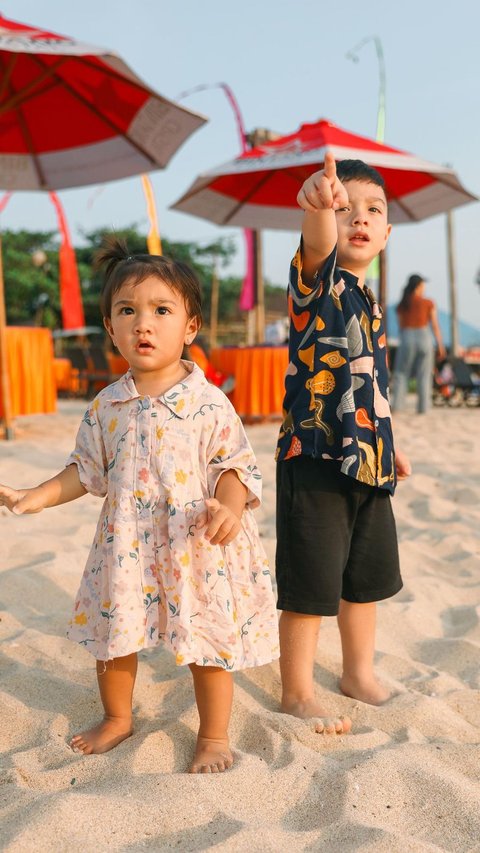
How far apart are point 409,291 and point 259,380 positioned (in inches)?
103

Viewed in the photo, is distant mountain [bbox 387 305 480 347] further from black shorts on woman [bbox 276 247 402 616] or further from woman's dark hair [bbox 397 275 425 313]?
black shorts on woman [bbox 276 247 402 616]

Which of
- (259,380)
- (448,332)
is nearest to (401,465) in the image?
(259,380)

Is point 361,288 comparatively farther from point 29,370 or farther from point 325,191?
point 29,370

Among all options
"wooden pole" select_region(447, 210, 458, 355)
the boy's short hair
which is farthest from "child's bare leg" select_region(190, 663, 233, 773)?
"wooden pole" select_region(447, 210, 458, 355)

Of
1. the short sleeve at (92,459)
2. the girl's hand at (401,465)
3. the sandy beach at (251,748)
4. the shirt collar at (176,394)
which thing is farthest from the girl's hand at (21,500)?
the girl's hand at (401,465)

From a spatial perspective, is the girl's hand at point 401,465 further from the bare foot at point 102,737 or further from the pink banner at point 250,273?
the pink banner at point 250,273

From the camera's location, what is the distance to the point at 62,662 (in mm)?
1967

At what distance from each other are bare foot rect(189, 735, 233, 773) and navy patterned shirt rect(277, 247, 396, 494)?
2.07 ft

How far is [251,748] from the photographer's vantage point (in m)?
1.58

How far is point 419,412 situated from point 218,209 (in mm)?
3787

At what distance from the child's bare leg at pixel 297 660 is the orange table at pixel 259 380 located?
5583 mm

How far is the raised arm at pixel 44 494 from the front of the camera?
1.45 meters

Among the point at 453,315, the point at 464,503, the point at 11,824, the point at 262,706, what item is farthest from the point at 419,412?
the point at 453,315

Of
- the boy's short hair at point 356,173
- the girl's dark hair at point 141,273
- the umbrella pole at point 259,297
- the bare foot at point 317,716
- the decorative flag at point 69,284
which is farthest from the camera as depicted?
the decorative flag at point 69,284
